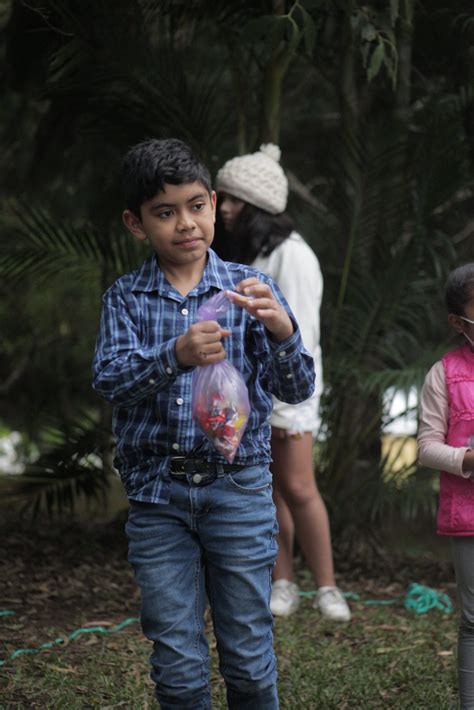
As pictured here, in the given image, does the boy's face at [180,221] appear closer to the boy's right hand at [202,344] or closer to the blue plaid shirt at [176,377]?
the blue plaid shirt at [176,377]

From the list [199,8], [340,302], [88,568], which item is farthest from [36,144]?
[88,568]

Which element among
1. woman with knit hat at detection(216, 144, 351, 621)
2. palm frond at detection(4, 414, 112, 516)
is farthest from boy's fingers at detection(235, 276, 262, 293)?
palm frond at detection(4, 414, 112, 516)

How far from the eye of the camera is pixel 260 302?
2.41m

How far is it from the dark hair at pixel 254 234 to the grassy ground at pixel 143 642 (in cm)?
163

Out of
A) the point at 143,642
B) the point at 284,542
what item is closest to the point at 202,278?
the point at 143,642

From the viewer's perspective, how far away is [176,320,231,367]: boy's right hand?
7.61 feet

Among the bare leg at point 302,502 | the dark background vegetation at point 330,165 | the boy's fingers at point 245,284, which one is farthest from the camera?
the dark background vegetation at point 330,165

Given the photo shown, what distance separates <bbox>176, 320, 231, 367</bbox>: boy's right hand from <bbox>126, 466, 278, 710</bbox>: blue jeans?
364 millimetres

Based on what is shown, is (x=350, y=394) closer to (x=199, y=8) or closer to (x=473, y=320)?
(x=199, y=8)

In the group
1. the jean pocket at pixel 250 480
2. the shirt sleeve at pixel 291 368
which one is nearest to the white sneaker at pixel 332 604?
the jean pocket at pixel 250 480

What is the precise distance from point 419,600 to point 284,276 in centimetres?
171

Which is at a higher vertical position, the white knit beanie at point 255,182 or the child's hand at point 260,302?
the white knit beanie at point 255,182

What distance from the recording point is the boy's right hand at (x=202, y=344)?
2318 mm

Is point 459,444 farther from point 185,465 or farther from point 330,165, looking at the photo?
point 330,165
